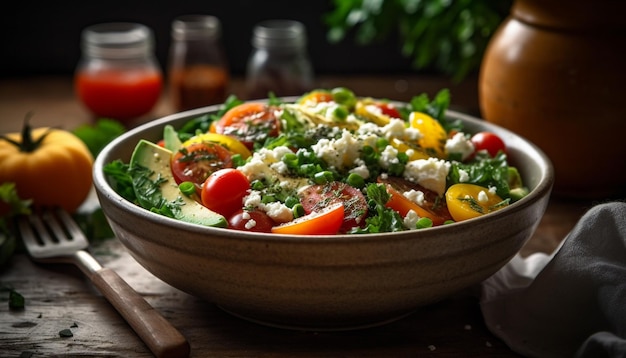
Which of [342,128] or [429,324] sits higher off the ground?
[342,128]

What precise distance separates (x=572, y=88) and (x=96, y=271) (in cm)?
171

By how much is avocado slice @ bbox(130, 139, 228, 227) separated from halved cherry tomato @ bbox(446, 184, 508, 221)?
558 millimetres

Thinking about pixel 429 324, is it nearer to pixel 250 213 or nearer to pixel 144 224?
pixel 250 213

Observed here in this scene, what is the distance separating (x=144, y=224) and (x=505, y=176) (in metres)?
1.00

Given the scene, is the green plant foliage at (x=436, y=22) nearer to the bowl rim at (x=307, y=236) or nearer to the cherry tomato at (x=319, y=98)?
the cherry tomato at (x=319, y=98)

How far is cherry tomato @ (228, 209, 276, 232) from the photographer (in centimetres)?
200

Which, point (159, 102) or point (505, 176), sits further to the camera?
point (159, 102)

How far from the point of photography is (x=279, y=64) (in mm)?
3934

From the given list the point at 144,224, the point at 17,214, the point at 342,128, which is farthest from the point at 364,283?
the point at 17,214

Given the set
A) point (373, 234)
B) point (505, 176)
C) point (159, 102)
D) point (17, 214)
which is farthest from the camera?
point (159, 102)

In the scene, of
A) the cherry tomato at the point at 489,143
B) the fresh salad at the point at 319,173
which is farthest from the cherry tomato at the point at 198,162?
the cherry tomato at the point at 489,143

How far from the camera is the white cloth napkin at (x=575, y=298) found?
1.99 m

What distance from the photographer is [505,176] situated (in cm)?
235

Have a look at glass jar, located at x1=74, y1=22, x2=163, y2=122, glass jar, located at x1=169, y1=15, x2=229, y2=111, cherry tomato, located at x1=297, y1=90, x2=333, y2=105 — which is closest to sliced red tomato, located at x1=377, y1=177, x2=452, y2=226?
cherry tomato, located at x1=297, y1=90, x2=333, y2=105
